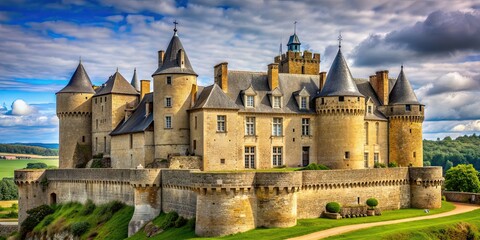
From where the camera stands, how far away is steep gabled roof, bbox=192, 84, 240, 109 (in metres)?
52.2

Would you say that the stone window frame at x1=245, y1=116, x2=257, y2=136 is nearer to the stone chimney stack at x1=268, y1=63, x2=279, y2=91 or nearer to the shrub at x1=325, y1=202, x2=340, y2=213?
the stone chimney stack at x1=268, y1=63, x2=279, y2=91

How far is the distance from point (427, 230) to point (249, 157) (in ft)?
65.8

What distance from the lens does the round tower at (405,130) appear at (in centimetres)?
6169

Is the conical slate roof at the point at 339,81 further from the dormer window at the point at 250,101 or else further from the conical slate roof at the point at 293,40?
the conical slate roof at the point at 293,40

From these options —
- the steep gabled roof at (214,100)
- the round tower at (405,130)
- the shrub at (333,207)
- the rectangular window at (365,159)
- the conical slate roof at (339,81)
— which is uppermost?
the conical slate roof at (339,81)

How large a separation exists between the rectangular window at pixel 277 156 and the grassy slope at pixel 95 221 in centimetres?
1431

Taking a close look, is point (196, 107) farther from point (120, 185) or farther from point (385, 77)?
point (385, 77)

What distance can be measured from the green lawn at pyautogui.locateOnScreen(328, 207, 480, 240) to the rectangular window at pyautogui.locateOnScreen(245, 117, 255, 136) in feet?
59.1

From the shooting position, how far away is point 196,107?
5300cm

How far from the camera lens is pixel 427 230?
39438mm

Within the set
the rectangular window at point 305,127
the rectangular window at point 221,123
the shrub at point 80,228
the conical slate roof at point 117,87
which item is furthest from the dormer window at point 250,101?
the shrub at point 80,228

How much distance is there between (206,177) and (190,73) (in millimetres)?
16646

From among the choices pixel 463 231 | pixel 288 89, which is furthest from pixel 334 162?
pixel 463 231

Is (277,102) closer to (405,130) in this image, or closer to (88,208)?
(405,130)
